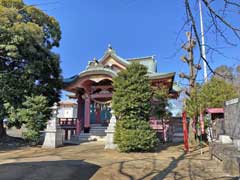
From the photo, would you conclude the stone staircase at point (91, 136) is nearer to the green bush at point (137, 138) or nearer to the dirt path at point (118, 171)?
the green bush at point (137, 138)

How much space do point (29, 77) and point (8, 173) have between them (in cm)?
943

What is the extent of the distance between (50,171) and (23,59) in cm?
1050

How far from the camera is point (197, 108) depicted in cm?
1266

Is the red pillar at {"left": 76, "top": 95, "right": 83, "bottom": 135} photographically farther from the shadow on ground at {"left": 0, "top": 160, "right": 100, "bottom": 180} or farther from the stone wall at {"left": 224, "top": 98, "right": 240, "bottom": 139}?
the stone wall at {"left": 224, "top": 98, "right": 240, "bottom": 139}

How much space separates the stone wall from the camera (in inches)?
267

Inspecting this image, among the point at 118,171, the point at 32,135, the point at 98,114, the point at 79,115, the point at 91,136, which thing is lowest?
the point at 118,171

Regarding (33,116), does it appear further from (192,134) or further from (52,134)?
(192,134)

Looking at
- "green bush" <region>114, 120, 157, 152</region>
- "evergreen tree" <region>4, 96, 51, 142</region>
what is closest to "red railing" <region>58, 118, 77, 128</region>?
"evergreen tree" <region>4, 96, 51, 142</region>

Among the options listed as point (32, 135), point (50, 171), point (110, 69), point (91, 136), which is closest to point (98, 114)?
point (91, 136)

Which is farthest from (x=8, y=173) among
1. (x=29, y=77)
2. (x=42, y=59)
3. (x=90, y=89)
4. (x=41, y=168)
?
(x=90, y=89)

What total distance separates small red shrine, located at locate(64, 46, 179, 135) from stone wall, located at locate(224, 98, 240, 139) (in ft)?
22.0

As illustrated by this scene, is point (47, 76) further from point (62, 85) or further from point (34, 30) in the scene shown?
point (34, 30)

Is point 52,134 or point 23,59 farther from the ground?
point 23,59

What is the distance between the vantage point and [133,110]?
10.4 metres
